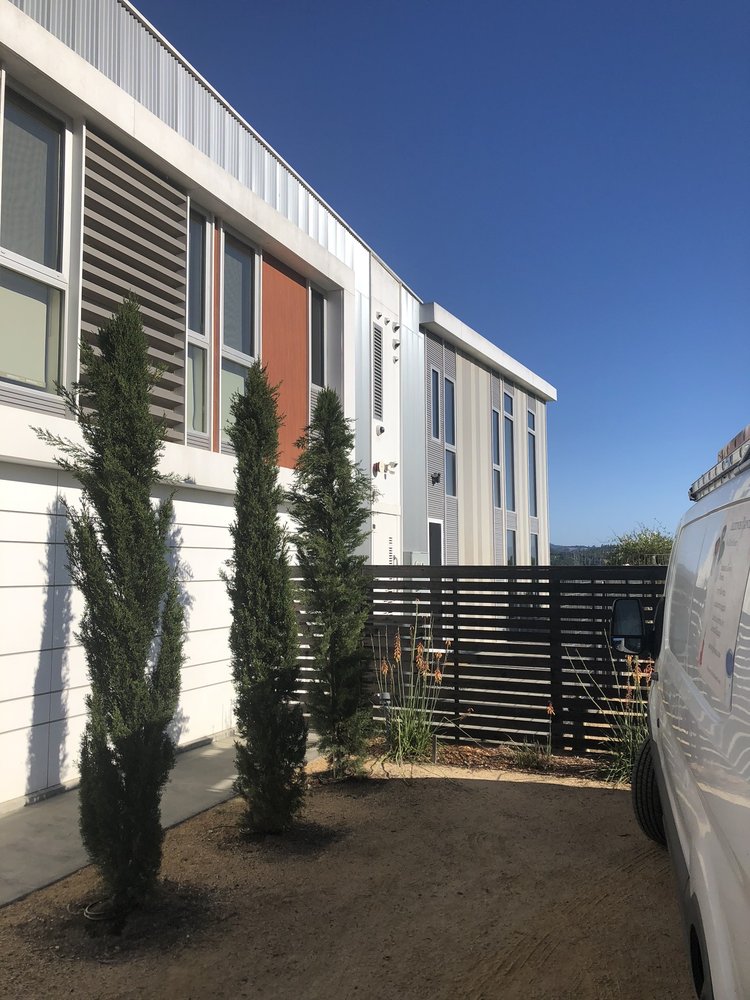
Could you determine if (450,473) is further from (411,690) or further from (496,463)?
(411,690)

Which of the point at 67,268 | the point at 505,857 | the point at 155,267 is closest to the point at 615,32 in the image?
the point at 155,267

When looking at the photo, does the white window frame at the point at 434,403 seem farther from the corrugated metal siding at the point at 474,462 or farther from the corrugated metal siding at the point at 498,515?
the corrugated metal siding at the point at 498,515

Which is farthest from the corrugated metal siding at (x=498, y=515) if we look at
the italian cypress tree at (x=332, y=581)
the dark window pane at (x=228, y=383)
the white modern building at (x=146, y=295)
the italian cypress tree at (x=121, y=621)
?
the italian cypress tree at (x=121, y=621)

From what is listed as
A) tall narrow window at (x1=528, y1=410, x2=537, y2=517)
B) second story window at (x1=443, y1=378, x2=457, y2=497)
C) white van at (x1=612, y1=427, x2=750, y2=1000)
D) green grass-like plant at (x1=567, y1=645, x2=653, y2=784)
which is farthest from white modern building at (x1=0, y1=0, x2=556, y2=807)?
tall narrow window at (x1=528, y1=410, x2=537, y2=517)

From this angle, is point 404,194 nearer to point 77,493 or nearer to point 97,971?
point 77,493

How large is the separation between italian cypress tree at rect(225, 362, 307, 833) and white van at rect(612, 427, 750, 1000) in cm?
240

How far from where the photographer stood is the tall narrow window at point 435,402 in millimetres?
15773

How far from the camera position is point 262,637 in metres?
4.77

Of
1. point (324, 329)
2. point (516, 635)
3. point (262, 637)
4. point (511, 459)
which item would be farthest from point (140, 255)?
point (511, 459)

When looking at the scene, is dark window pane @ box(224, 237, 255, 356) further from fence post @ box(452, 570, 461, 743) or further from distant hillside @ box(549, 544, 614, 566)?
distant hillside @ box(549, 544, 614, 566)

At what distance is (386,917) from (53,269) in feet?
17.8

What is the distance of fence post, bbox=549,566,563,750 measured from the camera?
21.7 feet

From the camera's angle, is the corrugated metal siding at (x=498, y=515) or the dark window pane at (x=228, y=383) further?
the corrugated metal siding at (x=498, y=515)

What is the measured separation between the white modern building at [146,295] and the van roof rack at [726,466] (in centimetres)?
380
